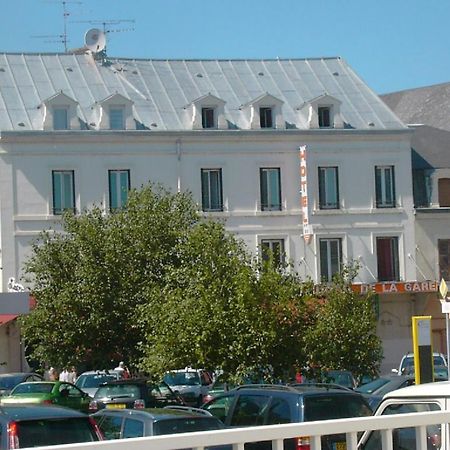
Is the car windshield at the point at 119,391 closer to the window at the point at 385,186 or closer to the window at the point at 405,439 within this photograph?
the window at the point at 405,439

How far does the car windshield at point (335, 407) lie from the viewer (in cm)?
1780

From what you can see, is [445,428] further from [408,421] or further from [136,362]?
[136,362]

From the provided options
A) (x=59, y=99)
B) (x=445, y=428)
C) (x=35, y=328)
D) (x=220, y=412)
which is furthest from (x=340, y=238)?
(x=445, y=428)

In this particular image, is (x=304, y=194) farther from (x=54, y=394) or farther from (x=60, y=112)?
(x=54, y=394)

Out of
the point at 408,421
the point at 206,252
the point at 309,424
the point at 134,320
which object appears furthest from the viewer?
the point at 134,320

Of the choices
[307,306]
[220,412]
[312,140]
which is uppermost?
[312,140]

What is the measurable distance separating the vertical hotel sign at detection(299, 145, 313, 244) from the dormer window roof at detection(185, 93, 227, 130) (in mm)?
3260

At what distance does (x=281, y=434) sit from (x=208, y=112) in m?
43.0

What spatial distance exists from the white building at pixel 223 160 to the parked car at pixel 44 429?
1270 inches

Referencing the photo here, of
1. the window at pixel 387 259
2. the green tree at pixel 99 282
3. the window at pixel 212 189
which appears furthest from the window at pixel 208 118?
the green tree at pixel 99 282

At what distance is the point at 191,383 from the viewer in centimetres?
3634

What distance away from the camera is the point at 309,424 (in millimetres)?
7074

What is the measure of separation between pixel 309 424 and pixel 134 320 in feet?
84.4

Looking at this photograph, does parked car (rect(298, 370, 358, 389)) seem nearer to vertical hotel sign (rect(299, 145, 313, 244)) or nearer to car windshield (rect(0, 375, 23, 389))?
car windshield (rect(0, 375, 23, 389))
